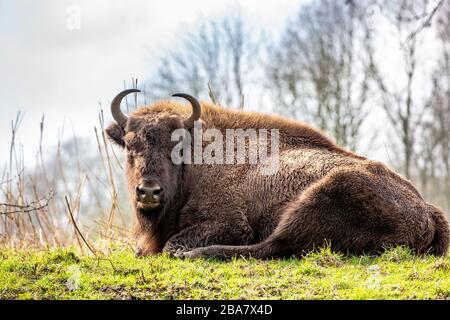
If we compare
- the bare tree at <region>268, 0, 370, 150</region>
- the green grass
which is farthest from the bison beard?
the bare tree at <region>268, 0, 370, 150</region>

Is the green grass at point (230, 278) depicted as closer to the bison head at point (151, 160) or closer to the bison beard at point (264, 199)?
the bison beard at point (264, 199)

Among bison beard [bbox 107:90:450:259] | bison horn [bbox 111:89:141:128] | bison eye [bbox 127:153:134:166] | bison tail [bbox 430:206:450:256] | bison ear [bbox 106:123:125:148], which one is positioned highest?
bison horn [bbox 111:89:141:128]

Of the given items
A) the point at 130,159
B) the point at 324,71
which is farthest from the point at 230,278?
the point at 324,71

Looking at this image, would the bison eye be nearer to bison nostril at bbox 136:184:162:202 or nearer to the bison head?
the bison head

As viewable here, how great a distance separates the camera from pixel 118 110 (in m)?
8.77

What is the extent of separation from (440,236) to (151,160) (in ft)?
12.2

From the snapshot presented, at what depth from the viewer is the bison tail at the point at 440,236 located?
8.22m

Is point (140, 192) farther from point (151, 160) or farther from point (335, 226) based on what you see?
point (335, 226)

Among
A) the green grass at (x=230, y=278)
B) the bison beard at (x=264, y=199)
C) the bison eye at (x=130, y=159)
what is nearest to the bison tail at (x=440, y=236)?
the bison beard at (x=264, y=199)

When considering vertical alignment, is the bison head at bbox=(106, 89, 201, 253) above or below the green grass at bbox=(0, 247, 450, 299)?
above

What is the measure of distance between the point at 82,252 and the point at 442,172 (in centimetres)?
2323

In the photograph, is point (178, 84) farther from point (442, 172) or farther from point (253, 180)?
point (253, 180)

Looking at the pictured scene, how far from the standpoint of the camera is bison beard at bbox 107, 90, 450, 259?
7.73 m

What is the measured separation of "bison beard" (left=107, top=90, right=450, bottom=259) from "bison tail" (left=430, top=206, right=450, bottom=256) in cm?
1
